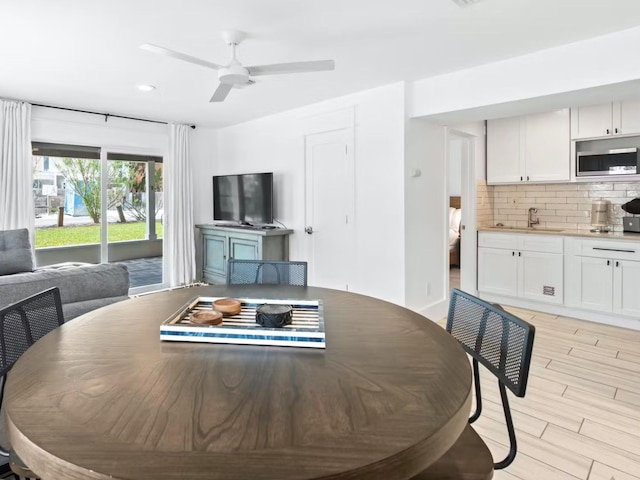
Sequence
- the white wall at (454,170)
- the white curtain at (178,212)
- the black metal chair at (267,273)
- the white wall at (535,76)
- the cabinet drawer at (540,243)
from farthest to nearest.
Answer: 1. the white wall at (454,170)
2. the white curtain at (178,212)
3. the cabinet drawer at (540,243)
4. the white wall at (535,76)
5. the black metal chair at (267,273)

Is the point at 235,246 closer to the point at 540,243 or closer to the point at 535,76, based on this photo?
the point at 540,243

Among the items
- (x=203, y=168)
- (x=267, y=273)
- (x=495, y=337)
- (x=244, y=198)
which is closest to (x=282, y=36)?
(x=267, y=273)

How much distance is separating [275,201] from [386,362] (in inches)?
173

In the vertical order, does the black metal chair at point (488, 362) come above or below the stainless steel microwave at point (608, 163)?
below

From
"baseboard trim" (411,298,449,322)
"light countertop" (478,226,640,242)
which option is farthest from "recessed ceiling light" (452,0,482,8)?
"light countertop" (478,226,640,242)

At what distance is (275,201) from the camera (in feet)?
17.7

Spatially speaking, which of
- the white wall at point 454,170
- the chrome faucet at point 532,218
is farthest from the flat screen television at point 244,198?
the chrome faucet at point 532,218

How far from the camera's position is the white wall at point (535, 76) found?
2807mm

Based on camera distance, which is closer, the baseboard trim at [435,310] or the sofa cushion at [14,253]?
the sofa cushion at [14,253]

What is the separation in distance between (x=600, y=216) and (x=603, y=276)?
753 millimetres

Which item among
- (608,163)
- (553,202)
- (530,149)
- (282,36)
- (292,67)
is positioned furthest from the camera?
(553,202)

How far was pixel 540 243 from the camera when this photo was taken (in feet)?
14.9

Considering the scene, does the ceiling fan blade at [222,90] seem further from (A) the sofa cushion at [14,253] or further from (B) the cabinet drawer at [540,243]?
(B) the cabinet drawer at [540,243]

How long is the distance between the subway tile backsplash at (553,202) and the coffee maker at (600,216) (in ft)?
0.31
